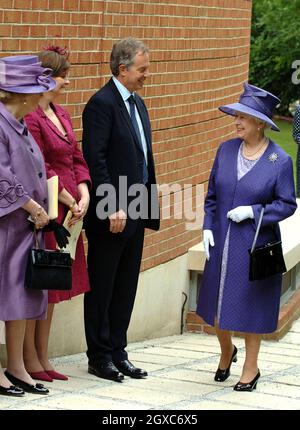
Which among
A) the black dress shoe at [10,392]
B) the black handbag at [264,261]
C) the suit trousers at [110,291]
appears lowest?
the black dress shoe at [10,392]

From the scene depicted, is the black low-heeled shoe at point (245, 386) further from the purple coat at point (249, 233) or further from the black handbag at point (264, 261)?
the black handbag at point (264, 261)

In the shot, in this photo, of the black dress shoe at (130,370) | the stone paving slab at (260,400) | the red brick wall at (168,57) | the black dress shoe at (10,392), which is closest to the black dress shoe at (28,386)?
the black dress shoe at (10,392)

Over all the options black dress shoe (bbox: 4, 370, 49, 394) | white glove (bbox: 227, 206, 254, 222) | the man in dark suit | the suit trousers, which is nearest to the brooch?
white glove (bbox: 227, 206, 254, 222)

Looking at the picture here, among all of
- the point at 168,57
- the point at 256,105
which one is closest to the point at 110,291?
the point at 256,105

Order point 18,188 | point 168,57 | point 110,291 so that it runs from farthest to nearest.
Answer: point 168,57 < point 110,291 < point 18,188

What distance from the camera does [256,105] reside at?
7.14 metres

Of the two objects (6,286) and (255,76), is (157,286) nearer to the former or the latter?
(6,286)

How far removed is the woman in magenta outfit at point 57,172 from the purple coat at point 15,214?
38cm

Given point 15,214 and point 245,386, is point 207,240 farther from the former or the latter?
point 15,214

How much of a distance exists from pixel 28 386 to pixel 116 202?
128 cm

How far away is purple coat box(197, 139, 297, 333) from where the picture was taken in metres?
7.03

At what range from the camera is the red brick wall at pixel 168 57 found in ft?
24.2
